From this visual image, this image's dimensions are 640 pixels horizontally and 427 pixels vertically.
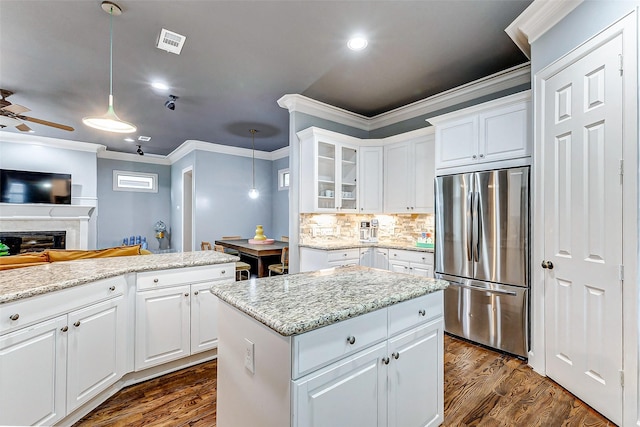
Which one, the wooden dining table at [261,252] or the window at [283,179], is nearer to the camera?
the wooden dining table at [261,252]

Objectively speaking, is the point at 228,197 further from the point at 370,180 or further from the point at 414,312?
the point at 414,312

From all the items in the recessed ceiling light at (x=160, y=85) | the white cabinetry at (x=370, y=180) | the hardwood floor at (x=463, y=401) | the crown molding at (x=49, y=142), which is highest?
the recessed ceiling light at (x=160, y=85)

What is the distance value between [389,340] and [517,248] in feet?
6.28

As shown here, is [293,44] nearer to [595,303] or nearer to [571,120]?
[571,120]

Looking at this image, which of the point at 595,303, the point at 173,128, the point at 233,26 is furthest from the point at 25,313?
the point at 173,128

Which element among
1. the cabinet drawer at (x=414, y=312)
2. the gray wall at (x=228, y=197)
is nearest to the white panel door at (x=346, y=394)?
the cabinet drawer at (x=414, y=312)

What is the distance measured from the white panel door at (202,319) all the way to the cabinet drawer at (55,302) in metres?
0.56

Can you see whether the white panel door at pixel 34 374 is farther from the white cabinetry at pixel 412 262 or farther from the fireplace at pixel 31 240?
the fireplace at pixel 31 240

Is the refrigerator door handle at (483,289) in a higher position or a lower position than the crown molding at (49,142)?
lower

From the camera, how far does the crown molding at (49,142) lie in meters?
5.67

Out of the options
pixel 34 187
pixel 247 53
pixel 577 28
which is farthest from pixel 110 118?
pixel 34 187

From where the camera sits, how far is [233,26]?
98.0 inches

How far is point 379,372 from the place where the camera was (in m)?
1.33

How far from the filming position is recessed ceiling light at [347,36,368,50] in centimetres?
267
